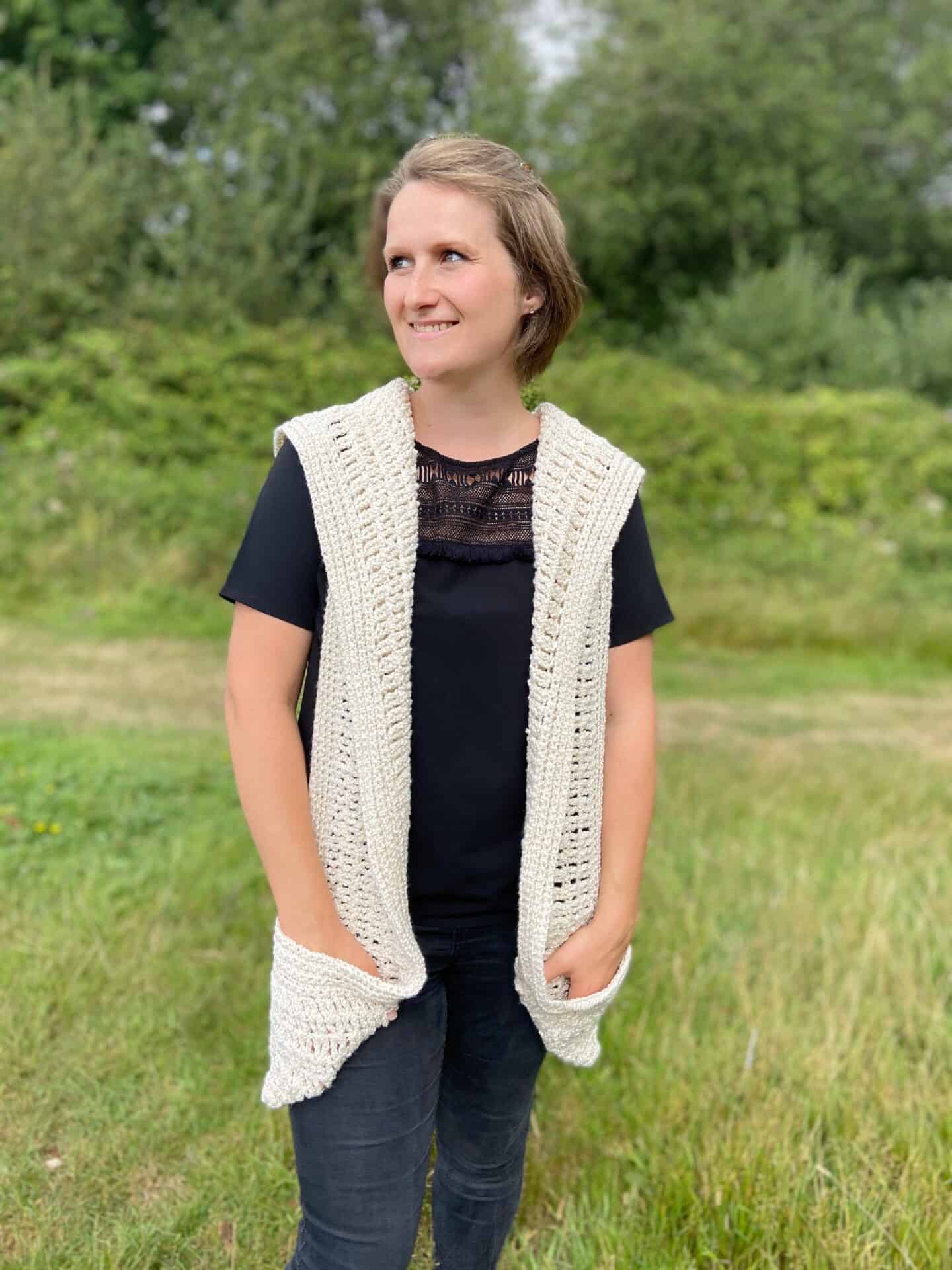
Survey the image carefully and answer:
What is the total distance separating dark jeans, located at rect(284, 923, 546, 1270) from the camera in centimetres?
155

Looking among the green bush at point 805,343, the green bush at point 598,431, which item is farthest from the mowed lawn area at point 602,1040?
the green bush at point 805,343

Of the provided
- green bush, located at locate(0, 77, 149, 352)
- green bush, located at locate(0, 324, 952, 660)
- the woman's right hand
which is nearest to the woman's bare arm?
the woman's right hand

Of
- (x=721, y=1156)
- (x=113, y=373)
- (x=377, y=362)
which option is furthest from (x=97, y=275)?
(x=721, y=1156)

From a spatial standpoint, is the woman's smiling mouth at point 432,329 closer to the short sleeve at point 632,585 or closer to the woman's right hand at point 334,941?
the short sleeve at point 632,585

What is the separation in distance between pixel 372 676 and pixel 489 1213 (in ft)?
3.11

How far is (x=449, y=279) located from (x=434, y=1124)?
1.22 meters

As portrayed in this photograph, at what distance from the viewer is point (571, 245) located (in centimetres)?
1501

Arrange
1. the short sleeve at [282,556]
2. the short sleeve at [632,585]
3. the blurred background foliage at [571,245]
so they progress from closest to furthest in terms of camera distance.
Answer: the short sleeve at [282,556], the short sleeve at [632,585], the blurred background foliage at [571,245]

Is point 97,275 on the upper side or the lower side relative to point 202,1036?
upper

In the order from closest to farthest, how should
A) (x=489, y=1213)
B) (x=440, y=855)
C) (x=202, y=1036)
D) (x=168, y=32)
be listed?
(x=440, y=855), (x=489, y=1213), (x=202, y=1036), (x=168, y=32)

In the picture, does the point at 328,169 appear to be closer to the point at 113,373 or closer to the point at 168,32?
the point at 168,32

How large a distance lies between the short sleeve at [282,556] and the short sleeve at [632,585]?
0.45 m

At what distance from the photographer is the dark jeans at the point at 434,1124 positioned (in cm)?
155

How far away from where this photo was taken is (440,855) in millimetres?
1651
